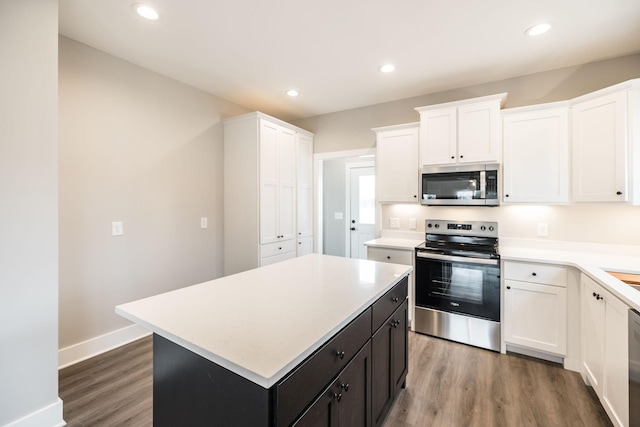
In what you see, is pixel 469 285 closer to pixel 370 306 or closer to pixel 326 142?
pixel 370 306

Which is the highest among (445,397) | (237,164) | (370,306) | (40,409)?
(237,164)

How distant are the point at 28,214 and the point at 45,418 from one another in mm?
1206

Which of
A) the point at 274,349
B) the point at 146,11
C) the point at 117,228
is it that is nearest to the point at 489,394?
the point at 274,349

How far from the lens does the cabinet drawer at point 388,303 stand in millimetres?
1549

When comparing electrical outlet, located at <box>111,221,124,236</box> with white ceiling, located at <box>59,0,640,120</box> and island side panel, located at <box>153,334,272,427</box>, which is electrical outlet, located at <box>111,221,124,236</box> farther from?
island side panel, located at <box>153,334,272,427</box>

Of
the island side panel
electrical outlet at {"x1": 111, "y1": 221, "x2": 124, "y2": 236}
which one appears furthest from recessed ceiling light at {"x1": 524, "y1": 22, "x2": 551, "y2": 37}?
electrical outlet at {"x1": 111, "y1": 221, "x2": 124, "y2": 236}

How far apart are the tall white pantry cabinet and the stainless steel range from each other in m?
1.71

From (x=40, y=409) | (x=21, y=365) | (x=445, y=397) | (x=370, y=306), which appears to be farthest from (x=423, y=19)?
(x=40, y=409)

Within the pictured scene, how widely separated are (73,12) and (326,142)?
9.53ft

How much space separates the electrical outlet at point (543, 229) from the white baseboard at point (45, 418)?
4.08 metres

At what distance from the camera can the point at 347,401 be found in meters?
1.25

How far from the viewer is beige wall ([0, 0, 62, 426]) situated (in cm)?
157

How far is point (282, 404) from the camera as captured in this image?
2.83 ft

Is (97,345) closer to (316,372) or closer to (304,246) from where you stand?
(304,246)
